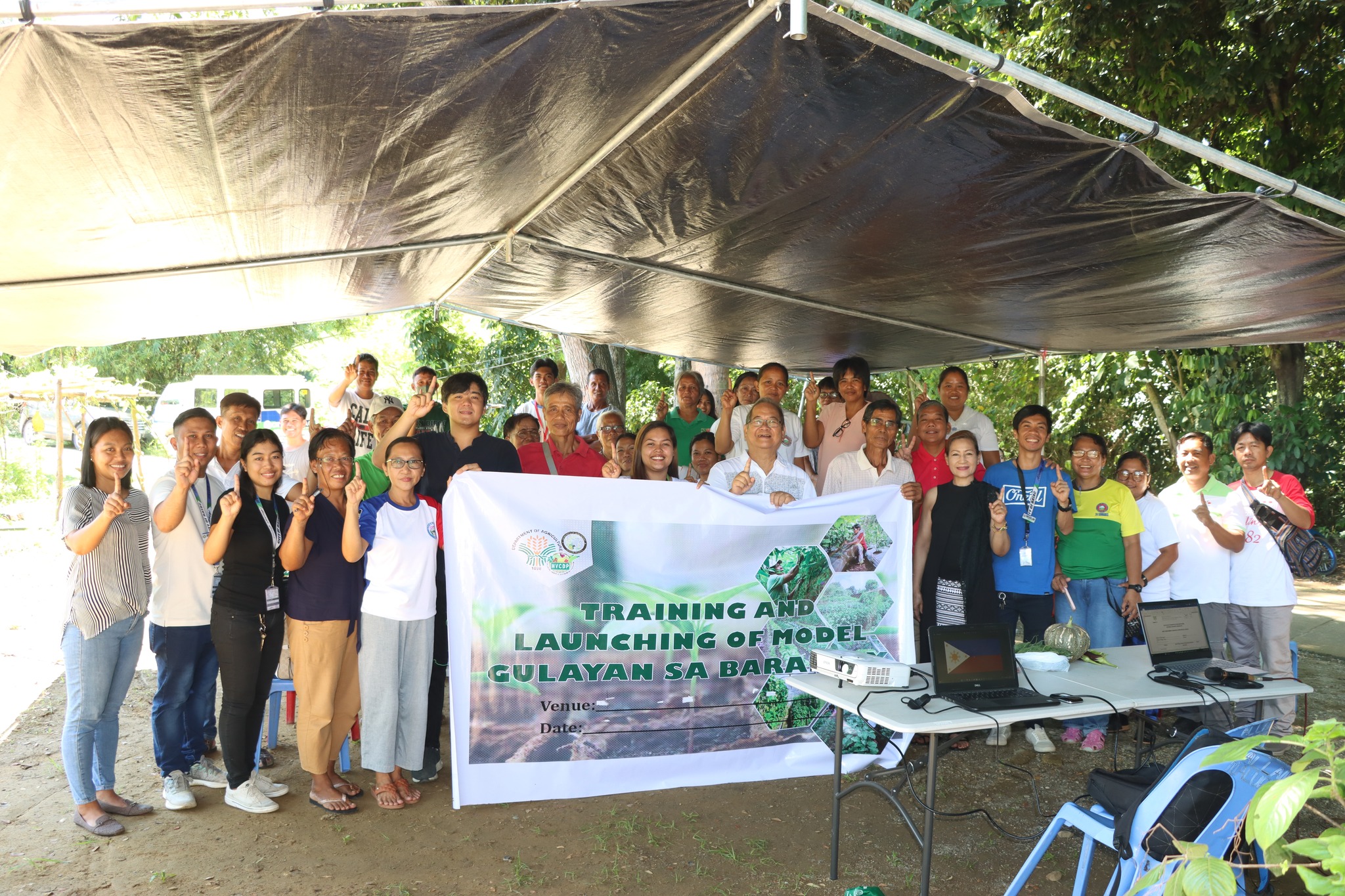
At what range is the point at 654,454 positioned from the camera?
15.0 ft

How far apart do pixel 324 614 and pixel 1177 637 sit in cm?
372

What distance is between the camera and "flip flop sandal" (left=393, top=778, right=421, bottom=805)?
13.4ft

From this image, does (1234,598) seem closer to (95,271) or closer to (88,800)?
(88,800)

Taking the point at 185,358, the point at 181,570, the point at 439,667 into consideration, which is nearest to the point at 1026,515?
the point at 439,667

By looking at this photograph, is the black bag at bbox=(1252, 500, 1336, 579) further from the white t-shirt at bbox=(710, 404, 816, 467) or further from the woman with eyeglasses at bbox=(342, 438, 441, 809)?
the woman with eyeglasses at bbox=(342, 438, 441, 809)

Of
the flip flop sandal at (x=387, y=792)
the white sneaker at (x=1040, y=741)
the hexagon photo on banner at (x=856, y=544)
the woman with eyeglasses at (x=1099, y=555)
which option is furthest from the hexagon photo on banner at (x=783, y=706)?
the flip flop sandal at (x=387, y=792)

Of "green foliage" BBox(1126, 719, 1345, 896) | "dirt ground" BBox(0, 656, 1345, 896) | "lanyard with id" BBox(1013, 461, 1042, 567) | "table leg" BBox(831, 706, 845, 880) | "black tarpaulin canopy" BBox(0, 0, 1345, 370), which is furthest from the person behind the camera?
"lanyard with id" BBox(1013, 461, 1042, 567)

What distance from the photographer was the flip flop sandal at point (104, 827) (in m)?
3.74

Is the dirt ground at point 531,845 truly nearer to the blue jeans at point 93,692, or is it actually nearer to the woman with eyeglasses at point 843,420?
the blue jeans at point 93,692

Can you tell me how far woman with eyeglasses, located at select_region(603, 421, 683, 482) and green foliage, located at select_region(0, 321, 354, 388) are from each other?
23.6 m

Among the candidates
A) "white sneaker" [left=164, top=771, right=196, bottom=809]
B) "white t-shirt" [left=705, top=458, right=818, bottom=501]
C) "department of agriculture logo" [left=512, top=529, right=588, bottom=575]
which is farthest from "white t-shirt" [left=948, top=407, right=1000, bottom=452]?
"white sneaker" [left=164, top=771, right=196, bottom=809]

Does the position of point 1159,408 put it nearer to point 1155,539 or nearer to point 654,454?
point 1155,539

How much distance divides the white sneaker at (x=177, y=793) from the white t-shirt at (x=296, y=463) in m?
2.51

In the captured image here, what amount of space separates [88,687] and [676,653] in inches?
97.7
